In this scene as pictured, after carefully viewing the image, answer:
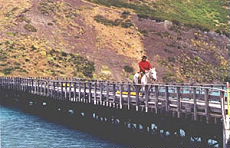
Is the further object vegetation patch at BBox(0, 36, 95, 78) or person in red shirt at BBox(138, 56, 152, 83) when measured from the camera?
vegetation patch at BBox(0, 36, 95, 78)

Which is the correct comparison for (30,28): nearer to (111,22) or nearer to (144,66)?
(111,22)

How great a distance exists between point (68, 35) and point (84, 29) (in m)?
5.06

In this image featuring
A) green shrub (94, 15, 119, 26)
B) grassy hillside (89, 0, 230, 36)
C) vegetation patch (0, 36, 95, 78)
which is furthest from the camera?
grassy hillside (89, 0, 230, 36)

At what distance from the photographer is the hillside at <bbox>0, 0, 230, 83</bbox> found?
86.9 meters

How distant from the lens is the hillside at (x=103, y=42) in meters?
86.9

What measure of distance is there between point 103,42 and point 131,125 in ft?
224

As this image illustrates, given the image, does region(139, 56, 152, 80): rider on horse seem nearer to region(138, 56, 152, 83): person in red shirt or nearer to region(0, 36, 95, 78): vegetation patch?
region(138, 56, 152, 83): person in red shirt

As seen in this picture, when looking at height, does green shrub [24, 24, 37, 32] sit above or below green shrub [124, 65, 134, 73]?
above

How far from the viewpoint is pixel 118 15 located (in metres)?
115

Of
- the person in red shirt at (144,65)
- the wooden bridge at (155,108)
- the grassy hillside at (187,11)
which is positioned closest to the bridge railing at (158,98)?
the wooden bridge at (155,108)

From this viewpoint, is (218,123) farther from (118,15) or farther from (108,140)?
(118,15)

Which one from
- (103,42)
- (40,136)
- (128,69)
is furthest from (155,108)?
(103,42)

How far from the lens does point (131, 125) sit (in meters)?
33.0

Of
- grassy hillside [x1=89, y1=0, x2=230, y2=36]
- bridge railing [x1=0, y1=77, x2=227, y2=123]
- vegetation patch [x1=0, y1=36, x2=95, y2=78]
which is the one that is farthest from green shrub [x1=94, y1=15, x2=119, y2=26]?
bridge railing [x1=0, y1=77, x2=227, y2=123]
